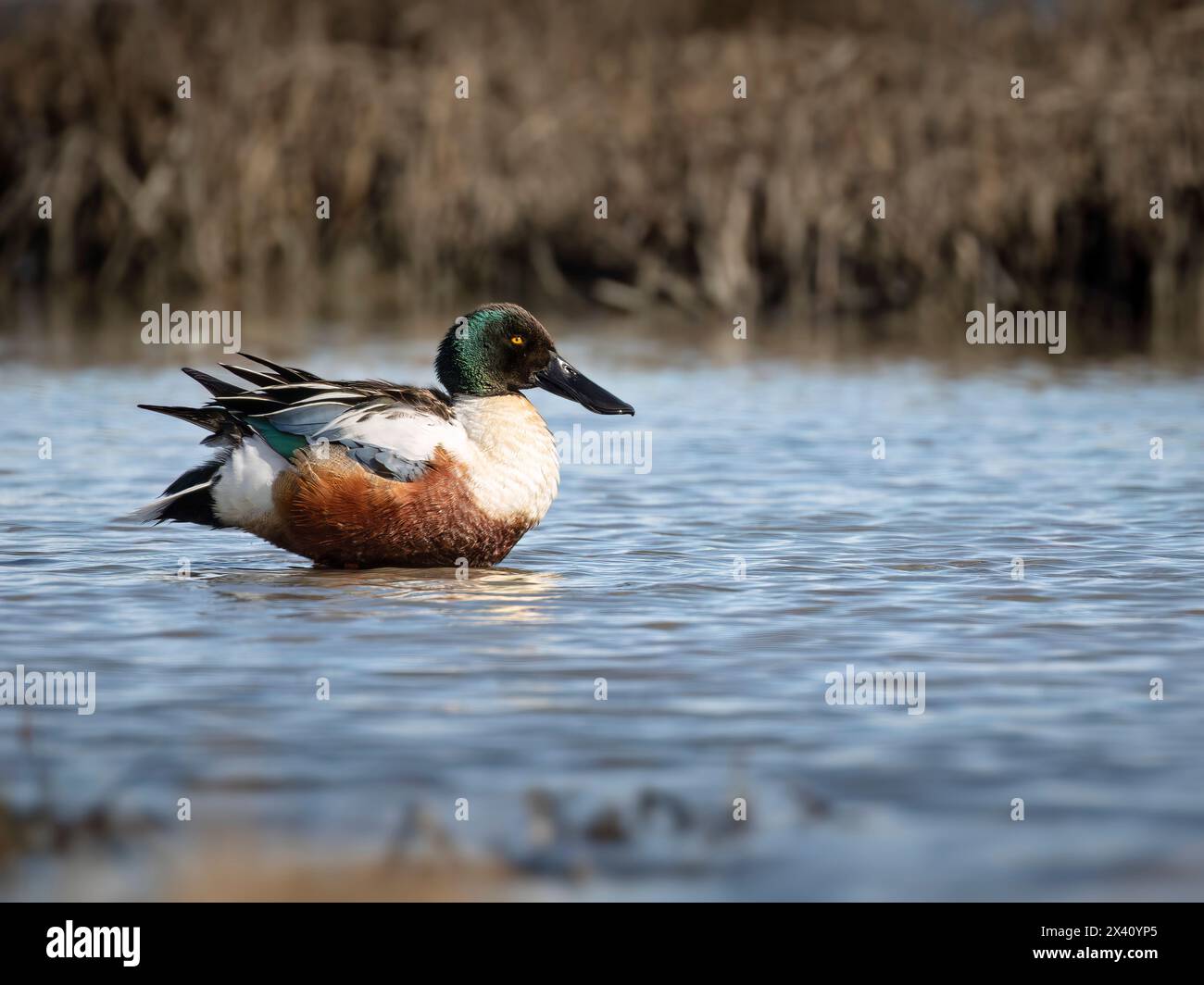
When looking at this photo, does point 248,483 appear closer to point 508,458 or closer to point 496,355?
point 508,458

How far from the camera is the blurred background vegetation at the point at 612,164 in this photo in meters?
17.0

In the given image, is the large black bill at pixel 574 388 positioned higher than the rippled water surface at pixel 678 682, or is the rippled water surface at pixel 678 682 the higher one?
the large black bill at pixel 574 388

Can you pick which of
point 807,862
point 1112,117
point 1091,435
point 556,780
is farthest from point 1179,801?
point 1112,117

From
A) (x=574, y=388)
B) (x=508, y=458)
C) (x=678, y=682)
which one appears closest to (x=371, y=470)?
(x=508, y=458)

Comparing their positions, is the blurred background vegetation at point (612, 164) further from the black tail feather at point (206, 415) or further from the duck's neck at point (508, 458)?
the black tail feather at point (206, 415)

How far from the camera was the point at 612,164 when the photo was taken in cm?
1845

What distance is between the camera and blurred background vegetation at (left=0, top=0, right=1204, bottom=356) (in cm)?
1705

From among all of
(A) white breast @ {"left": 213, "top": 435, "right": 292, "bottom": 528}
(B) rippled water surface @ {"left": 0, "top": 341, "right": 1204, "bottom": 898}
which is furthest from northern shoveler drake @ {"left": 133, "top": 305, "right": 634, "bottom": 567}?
(B) rippled water surface @ {"left": 0, "top": 341, "right": 1204, "bottom": 898}

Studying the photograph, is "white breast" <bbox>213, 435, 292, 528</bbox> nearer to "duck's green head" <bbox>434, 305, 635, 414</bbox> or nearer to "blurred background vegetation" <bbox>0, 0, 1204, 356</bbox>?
"duck's green head" <bbox>434, 305, 635, 414</bbox>

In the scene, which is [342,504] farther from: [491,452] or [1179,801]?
[1179,801]

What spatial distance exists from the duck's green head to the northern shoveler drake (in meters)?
0.01

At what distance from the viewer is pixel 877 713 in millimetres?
4523

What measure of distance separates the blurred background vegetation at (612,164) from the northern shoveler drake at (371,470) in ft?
34.4

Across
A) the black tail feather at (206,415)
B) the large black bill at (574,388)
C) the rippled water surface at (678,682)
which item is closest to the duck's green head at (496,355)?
the large black bill at (574,388)
